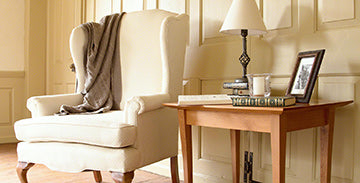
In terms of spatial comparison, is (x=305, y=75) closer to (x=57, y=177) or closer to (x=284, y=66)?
(x=284, y=66)

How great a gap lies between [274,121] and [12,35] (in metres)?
3.36

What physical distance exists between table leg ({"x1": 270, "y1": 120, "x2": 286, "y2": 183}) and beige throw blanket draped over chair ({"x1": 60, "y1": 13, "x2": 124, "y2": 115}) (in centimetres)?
114

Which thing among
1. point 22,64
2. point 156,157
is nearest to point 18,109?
point 22,64

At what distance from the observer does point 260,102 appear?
126cm

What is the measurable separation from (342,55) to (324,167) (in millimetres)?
506

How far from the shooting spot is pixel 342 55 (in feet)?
5.24

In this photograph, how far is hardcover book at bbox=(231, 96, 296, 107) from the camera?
122 centimetres

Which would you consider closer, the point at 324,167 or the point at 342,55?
the point at 324,167

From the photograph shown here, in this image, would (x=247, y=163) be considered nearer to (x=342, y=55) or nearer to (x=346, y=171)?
(x=346, y=171)

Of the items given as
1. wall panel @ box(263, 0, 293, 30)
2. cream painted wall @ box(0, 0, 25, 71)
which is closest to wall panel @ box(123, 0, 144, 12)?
wall panel @ box(263, 0, 293, 30)

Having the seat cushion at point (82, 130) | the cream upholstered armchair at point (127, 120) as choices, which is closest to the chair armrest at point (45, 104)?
the cream upholstered armchair at point (127, 120)

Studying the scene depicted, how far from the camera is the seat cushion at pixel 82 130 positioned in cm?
152

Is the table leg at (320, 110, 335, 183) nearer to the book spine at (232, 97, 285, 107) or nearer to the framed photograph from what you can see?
the framed photograph

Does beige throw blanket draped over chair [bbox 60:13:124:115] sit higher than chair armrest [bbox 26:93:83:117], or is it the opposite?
beige throw blanket draped over chair [bbox 60:13:124:115]
